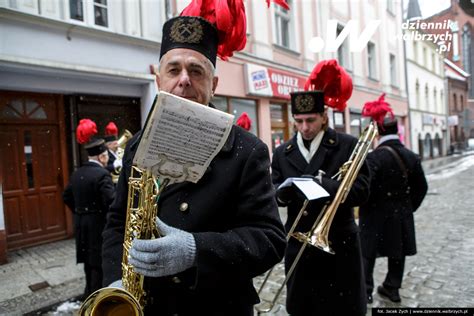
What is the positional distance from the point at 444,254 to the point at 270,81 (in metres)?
7.11

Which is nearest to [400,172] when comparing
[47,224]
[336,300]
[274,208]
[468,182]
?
[468,182]

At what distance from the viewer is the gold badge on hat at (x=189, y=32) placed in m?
1.36

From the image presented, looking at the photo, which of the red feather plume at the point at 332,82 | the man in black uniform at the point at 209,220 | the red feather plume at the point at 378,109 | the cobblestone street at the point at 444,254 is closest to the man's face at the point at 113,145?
the cobblestone street at the point at 444,254

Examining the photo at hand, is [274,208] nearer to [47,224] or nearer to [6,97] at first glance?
[6,97]

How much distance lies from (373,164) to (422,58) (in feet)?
4.74

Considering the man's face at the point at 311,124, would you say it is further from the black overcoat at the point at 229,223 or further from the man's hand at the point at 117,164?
the man's hand at the point at 117,164

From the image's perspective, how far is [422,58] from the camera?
Result: 93.0 inches

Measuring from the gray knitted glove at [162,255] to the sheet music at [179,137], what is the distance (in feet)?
0.65

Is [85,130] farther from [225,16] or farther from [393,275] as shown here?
[393,275]

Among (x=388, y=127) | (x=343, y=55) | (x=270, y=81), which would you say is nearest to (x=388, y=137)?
(x=388, y=127)

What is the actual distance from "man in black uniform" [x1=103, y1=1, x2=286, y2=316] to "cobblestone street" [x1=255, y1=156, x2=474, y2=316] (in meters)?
1.66

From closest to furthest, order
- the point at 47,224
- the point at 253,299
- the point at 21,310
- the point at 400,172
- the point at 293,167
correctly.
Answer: the point at 253,299, the point at 21,310, the point at 293,167, the point at 400,172, the point at 47,224

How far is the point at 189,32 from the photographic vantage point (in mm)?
1361

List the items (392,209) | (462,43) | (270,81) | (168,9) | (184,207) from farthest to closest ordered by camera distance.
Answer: (270,81) < (168,9) < (392,209) < (462,43) < (184,207)
